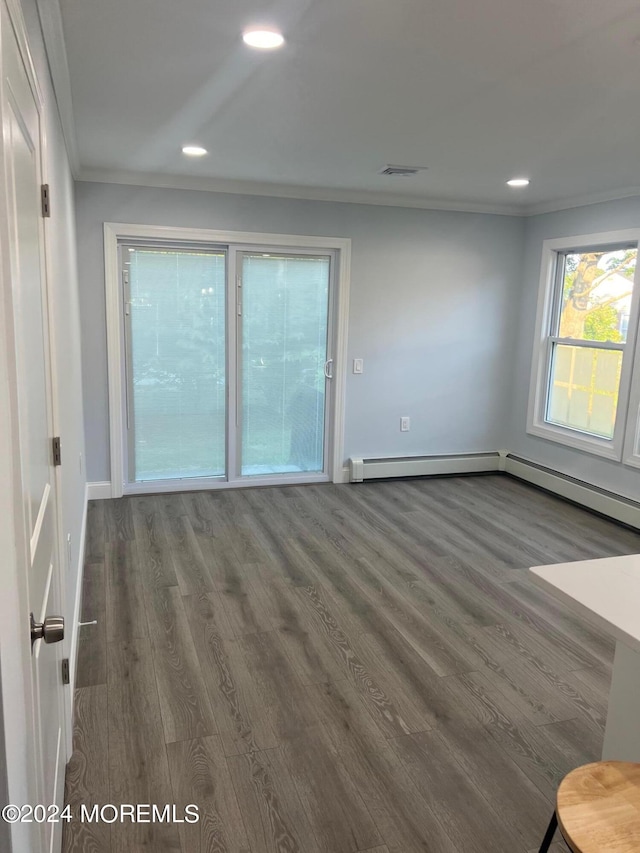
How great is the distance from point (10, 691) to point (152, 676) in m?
1.87

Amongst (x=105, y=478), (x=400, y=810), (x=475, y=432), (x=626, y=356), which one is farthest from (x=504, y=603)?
(x=105, y=478)

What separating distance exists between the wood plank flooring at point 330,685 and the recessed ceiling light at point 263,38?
95.5 inches

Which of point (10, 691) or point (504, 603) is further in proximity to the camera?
point (504, 603)

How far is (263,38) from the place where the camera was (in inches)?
85.7

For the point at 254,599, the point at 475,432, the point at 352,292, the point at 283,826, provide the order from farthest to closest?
the point at 475,432 < the point at 352,292 < the point at 254,599 < the point at 283,826

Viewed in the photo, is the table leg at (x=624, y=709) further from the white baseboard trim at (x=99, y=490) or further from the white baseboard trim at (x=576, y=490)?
the white baseboard trim at (x=99, y=490)

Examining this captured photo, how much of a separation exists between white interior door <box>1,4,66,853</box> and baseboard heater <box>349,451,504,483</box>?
12.2 ft

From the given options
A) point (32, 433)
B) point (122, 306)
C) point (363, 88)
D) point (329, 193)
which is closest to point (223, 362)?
point (122, 306)

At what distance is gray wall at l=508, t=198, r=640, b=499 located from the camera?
4.63m

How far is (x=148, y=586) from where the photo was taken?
11.1 feet

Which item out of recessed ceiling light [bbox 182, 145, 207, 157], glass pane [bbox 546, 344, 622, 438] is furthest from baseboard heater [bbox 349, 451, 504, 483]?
recessed ceiling light [bbox 182, 145, 207, 157]

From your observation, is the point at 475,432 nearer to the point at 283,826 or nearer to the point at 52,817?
the point at 283,826

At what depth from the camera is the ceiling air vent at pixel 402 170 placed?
4043mm

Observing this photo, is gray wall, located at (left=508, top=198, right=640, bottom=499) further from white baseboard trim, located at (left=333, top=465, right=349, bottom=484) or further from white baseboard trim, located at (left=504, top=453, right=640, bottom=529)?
white baseboard trim, located at (left=333, top=465, right=349, bottom=484)
